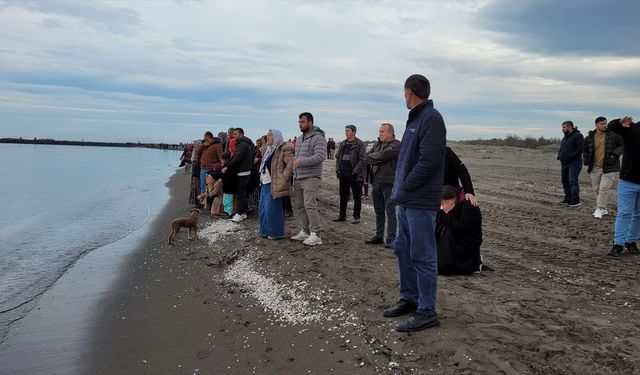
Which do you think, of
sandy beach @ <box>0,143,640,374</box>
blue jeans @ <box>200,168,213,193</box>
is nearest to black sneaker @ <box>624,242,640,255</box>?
sandy beach @ <box>0,143,640,374</box>

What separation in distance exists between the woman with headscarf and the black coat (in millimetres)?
2740

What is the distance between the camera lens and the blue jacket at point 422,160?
3561 mm

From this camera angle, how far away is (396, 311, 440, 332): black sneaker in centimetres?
372

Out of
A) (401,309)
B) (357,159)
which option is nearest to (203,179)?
(357,159)

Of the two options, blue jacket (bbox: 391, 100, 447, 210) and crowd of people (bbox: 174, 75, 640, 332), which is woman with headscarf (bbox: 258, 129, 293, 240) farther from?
blue jacket (bbox: 391, 100, 447, 210)

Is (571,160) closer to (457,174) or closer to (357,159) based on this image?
(357,159)

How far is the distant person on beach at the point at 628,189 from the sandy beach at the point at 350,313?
0.30 m

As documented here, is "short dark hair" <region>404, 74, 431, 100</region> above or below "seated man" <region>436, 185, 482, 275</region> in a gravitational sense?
above

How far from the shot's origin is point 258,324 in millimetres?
4344

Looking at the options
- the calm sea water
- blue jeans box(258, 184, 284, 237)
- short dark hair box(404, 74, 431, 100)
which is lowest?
the calm sea water

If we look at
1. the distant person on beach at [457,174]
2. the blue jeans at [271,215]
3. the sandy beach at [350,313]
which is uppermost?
Answer: the distant person on beach at [457,174]

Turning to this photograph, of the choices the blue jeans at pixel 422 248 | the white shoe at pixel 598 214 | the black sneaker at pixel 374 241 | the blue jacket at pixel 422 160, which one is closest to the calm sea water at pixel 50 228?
the blue jeans at pixel 422 248

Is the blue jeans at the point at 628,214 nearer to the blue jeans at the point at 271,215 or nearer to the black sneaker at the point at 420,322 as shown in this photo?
the black sneaker at the point at 420,322

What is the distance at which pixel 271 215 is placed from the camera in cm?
768
